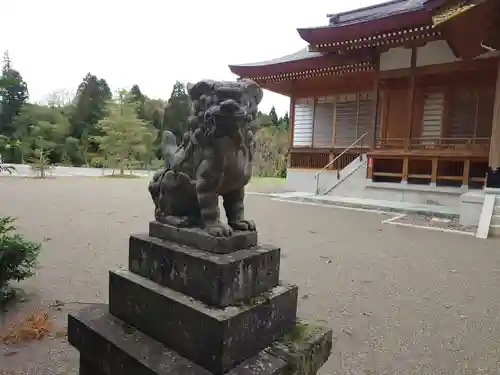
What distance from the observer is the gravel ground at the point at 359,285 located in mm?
2115

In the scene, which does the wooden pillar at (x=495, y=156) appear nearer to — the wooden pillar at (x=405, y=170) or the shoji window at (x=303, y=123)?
the wooden pillar at (x=405, y=170)

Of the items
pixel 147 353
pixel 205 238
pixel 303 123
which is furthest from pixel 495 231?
pixel 303 123

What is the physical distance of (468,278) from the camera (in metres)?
3.72

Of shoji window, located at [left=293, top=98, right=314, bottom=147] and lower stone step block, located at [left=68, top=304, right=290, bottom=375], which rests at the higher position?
shoji window, located at [left=293, top=98, right=314, bottom=147]

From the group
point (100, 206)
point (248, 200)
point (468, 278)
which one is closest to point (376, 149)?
point (248, 200)

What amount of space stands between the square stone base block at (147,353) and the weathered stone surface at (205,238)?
46cm

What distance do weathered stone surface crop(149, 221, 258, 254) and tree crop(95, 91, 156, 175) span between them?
20.3 metres

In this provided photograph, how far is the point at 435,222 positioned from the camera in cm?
711

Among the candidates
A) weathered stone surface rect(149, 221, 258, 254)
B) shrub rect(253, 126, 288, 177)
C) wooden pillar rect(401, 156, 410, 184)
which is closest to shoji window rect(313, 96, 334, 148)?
wooden pillar rect(401, 156, 410, 184)

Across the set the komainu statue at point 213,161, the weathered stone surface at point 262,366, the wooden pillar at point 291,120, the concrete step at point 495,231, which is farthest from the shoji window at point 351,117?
the weathered stone surface at point 262,366

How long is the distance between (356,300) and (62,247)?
3.76 m

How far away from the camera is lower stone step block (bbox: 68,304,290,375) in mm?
1346

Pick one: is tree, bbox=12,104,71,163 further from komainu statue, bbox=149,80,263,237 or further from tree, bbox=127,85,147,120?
komainu statue, bbox=149,80,263,237

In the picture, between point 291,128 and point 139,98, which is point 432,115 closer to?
point 291,128
